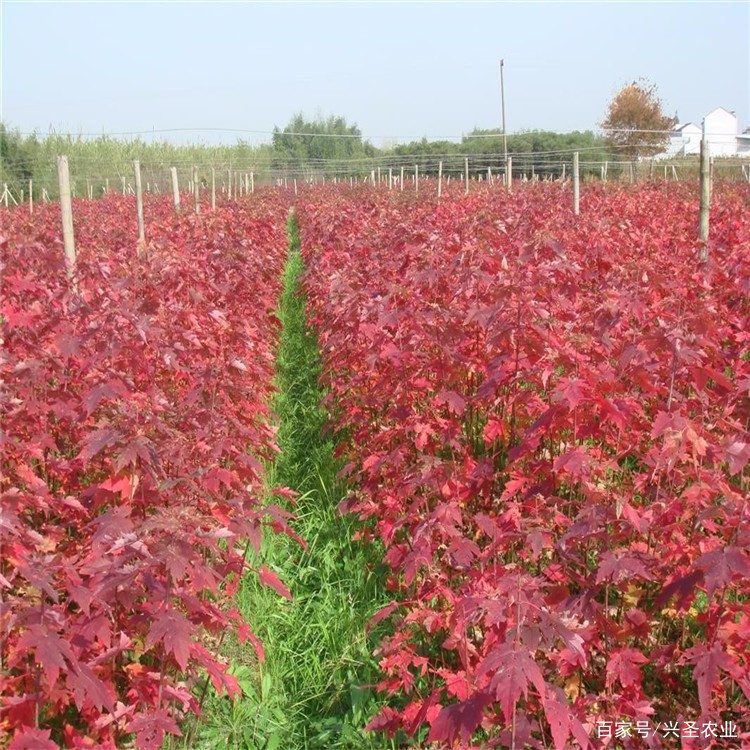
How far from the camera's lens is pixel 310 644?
3.69 meters

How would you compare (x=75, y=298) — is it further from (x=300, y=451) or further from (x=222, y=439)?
(x=300, y=451)

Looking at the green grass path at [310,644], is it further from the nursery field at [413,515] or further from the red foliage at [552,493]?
the red foliage at [552,493]

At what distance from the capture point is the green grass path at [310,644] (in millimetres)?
3070

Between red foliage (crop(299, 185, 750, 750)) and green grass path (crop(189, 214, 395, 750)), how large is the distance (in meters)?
0.21

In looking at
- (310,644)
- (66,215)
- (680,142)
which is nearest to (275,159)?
(680,142)

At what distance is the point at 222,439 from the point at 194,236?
18.8 ft

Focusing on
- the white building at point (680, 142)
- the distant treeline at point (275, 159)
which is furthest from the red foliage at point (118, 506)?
the distant treeline at point (275, 159)

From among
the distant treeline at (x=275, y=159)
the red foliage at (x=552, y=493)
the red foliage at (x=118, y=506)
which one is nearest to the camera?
the red foliage at (x=118, y=506)

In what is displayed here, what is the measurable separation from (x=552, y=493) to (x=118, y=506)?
1.68 meters

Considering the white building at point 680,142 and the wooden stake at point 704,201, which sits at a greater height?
the white building at point 680,142

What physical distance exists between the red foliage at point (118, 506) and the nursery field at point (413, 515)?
15mm

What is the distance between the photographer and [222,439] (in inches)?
121

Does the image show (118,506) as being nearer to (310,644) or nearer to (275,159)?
→ (310,644)

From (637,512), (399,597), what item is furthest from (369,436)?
(637,512)
